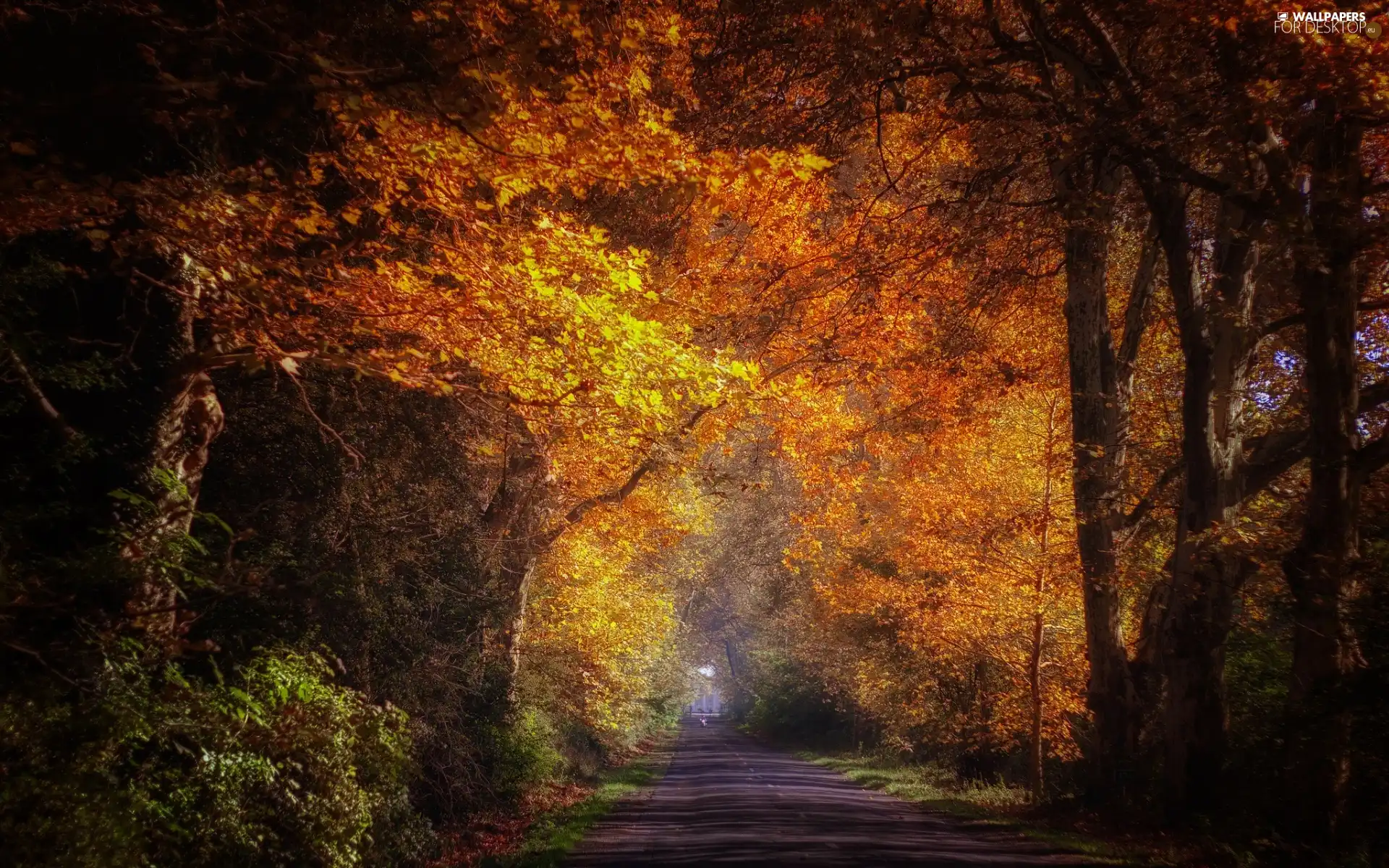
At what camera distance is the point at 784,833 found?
41.9 feet

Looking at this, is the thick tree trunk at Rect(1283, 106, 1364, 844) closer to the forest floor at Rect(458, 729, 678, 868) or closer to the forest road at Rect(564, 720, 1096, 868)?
the forest road at Rect(564, 720, 1096, 868)

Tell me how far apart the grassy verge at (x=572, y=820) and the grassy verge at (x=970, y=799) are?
22.3ft

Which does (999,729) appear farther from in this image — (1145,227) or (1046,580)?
(1145,227)

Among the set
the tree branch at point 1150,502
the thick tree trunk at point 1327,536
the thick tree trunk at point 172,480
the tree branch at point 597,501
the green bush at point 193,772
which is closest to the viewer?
the green bush at point 193,772

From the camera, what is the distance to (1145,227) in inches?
558

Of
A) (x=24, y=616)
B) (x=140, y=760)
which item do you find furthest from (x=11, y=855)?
(x=24, y=616)

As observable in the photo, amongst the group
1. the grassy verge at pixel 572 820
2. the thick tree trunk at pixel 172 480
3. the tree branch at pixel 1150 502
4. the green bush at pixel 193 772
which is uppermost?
the tree branch at pixel 1150 502

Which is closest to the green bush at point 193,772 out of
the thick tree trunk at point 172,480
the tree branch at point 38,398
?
the thick tree trunk at point 172,480

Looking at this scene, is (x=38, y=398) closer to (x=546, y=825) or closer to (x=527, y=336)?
(x=527, y=336)

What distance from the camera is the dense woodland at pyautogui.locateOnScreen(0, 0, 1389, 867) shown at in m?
7.14

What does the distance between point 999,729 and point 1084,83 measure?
14.6 meters

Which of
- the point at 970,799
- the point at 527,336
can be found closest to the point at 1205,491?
the point at 527,336

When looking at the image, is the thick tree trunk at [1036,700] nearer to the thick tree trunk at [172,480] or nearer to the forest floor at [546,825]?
the forest floor at [546,825]

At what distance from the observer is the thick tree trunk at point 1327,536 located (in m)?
8.08
